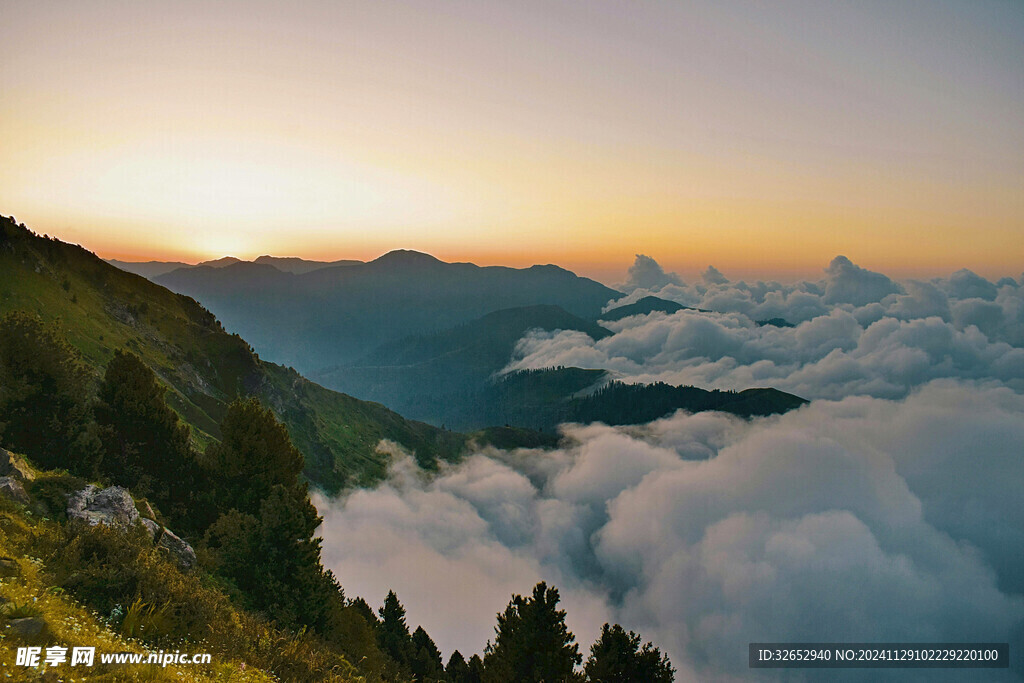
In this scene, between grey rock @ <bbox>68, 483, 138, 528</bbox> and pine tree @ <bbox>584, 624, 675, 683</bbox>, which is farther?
pine tree @ <bbox>584, 624, 675, 683</bbox>

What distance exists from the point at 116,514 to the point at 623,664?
30.1 metres

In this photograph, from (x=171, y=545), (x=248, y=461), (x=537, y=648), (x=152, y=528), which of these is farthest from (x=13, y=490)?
(x=537, y=648)

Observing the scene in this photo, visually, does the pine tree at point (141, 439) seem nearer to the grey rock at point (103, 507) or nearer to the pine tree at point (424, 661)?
the grey rock at point (103, 507)

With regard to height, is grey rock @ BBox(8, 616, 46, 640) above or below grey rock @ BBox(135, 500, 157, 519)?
above

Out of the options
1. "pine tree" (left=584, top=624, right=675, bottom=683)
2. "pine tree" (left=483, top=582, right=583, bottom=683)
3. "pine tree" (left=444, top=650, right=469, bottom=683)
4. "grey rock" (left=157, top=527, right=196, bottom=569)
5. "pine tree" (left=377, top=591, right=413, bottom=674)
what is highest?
"grey rock" (left=157, top=527, right=196, bottom=569)

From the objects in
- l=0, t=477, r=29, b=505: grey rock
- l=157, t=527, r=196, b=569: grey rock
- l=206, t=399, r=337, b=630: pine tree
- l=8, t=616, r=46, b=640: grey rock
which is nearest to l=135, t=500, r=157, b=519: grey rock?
l=157, t=527, r=196, b=569: grey rock

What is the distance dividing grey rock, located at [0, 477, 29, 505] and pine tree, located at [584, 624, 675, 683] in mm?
30693

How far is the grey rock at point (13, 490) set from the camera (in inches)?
743

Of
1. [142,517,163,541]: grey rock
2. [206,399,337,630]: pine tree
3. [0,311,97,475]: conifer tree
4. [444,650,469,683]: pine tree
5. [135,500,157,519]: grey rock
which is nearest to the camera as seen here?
[142,517,163,541]: grey rock

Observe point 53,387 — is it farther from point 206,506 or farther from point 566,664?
point 566,664

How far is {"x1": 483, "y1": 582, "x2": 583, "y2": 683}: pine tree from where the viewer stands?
31062 mm

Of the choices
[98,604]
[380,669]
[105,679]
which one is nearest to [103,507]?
[98,604]

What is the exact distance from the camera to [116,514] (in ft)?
72.1

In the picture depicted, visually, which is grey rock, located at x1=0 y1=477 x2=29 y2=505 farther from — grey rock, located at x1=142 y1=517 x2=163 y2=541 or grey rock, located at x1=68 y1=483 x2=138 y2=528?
grey rock, located at x1=142 y1=517 x2=163 y2=541
